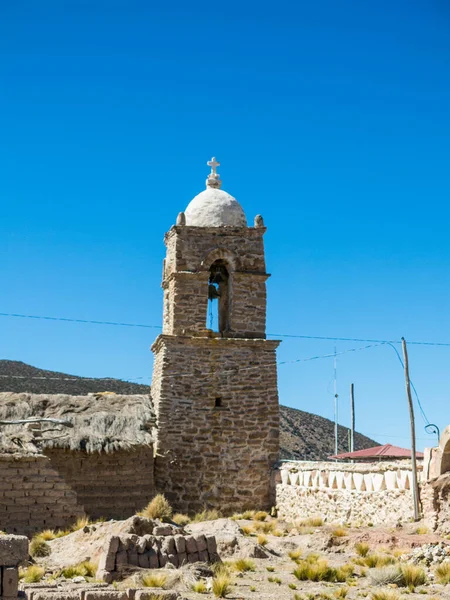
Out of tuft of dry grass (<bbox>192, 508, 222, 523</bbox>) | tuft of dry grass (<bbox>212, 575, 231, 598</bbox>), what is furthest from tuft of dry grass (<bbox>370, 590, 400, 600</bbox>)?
tuft of dry grass (<bbox>192, 508, 222, 523</bbox>)

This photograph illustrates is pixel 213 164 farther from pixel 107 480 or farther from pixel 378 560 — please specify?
pixel 378 560

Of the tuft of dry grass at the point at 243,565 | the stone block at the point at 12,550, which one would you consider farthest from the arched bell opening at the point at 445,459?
the stone block at the point at 12,550

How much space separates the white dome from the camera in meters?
23.1

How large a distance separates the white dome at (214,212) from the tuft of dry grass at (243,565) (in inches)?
421

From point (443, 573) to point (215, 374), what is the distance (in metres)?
9.94

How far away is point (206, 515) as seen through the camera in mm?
20781

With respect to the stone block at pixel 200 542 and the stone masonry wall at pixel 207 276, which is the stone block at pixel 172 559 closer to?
the stone block at pixel 200 542

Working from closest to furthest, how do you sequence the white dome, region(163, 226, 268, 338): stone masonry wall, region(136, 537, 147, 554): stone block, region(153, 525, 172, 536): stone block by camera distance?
region(136, 537, 147, 554): stone block
region(153, 525, 172, 536): stone block
region(163, 226, 268, 338): stone masonry wall
the white dome

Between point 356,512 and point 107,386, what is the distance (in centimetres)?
3049

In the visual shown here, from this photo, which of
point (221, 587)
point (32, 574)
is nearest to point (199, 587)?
point (221, 587)

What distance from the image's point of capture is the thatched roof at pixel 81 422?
66.2 ft

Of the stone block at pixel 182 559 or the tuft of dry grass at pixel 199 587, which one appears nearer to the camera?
the tuft of dry grass at pixel 199 587

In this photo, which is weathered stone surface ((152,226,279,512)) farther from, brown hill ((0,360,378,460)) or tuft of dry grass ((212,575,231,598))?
brown hill ((0,360,378,460))

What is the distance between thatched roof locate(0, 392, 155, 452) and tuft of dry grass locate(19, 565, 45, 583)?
5.76 meters
